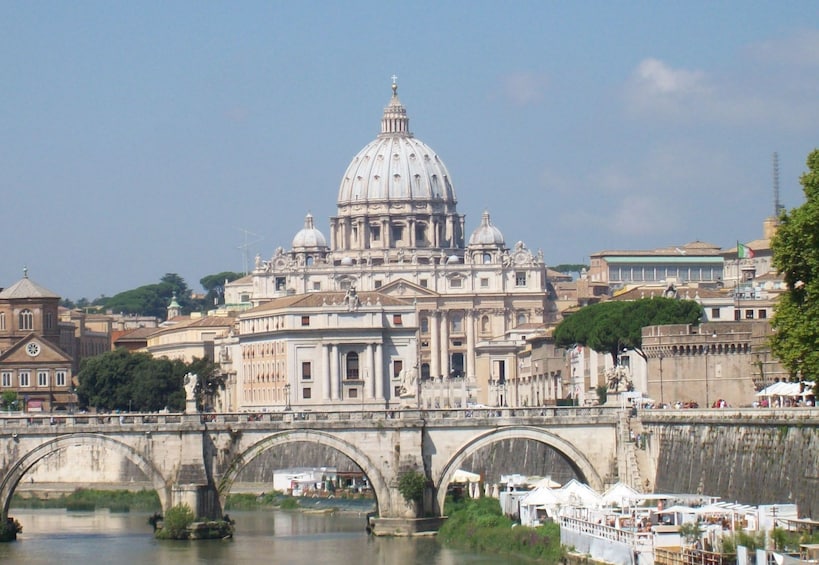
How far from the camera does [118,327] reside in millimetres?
197250

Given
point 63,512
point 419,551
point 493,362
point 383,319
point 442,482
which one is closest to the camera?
point 419,551

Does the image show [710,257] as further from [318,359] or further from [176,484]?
[176,484]

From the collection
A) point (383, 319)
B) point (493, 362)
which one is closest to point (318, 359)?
point (383, 319)

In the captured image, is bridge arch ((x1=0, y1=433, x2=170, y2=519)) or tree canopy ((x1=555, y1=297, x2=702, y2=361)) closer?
bridge arch ((x1=0, y1=433, x2=170, y2=519))

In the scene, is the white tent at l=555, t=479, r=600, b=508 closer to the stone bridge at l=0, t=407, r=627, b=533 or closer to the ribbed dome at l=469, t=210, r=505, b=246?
the stone bridge at l=0, t=407, r=627, b=533

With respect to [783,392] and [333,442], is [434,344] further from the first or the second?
[783,392]

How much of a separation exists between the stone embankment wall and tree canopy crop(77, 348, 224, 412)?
56848mm

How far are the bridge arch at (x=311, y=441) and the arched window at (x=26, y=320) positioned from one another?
226 ft

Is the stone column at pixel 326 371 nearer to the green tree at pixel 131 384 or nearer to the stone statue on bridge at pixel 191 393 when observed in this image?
the green tree at pixel 131 384

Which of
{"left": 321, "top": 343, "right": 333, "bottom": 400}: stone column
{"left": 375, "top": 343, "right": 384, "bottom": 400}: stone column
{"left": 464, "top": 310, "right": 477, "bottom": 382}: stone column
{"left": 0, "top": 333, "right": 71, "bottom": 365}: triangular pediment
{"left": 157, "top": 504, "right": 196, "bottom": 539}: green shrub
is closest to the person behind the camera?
{"left": 157, "top": 504, "right": 196, "bottom": 539}: green shrub

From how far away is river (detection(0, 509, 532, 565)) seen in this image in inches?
2445

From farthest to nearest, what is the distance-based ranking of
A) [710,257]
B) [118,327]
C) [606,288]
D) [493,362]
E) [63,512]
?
[118,327]
[710,257]
[606,288]
[493,362]
[63,512]

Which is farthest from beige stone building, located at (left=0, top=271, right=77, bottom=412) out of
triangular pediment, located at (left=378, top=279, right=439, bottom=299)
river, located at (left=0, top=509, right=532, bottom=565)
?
river, located at (left=0, top=509, right=532, bottom=565)

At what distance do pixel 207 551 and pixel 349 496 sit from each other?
23.5m
